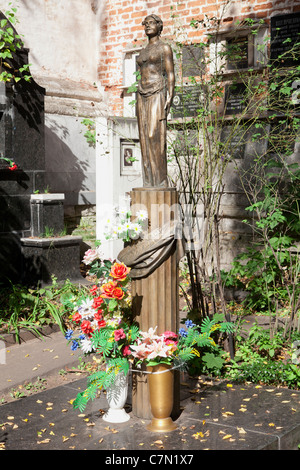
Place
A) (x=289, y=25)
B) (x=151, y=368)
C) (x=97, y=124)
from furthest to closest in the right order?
(x=97, y=124), (x=289, y=25), (x=151, y=368)

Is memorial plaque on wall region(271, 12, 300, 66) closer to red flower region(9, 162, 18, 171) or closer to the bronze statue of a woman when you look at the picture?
red flower region(9, 162, 18, 171)

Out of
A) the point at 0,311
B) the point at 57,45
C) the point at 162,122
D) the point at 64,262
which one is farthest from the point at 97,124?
the point at 162,122

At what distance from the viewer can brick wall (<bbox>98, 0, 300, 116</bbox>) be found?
9203 millimetres

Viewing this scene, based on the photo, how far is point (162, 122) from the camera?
14.9ft

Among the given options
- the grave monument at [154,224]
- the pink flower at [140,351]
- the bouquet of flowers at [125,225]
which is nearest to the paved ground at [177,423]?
the grave monument at [154,224]

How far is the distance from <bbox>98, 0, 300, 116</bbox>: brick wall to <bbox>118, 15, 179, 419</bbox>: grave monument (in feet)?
16.0

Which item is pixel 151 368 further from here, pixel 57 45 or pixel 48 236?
pixel 57 45

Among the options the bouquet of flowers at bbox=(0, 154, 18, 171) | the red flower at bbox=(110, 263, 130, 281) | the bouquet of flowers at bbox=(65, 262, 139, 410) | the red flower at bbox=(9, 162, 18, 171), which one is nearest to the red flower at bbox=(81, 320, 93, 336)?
the bouquet of flowers at bbox=(65, 262, 139, 410)

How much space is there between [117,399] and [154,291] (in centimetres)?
81

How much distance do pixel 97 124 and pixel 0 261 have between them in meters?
2.86

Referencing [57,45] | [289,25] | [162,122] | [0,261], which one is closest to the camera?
[162,122]

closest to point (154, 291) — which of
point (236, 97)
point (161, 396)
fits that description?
point (161, 396)

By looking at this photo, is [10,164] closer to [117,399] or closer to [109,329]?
[109,329]

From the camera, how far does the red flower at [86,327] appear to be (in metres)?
4.32
